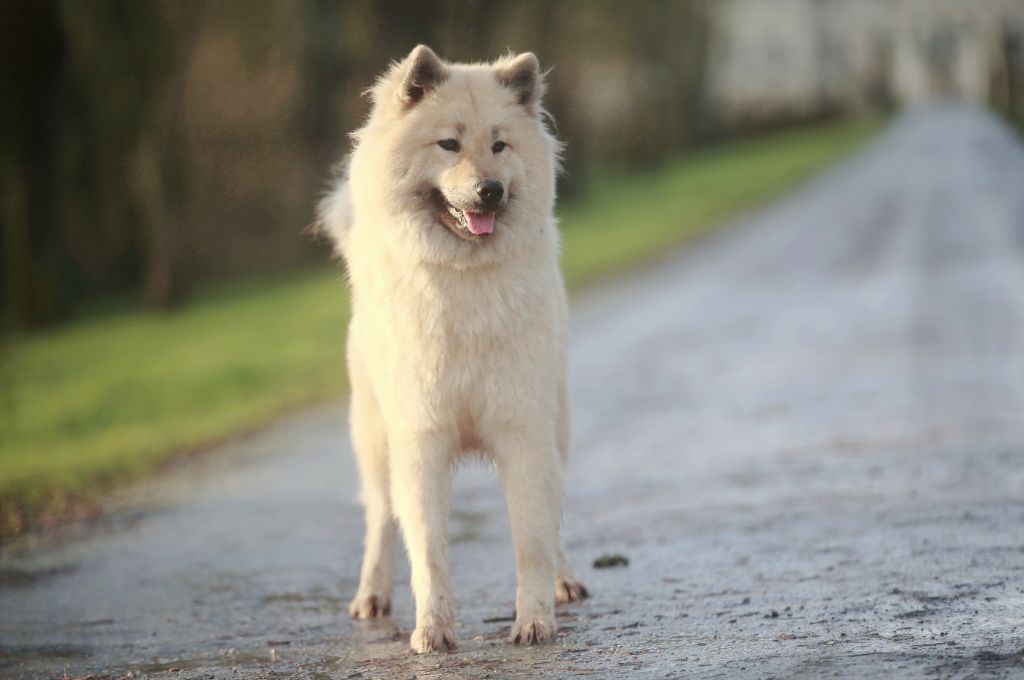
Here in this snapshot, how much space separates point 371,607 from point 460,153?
213 cm

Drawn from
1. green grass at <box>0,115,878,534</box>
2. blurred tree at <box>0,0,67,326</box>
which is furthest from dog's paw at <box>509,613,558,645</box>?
blurred tree at <box>0,0,67,326</box>

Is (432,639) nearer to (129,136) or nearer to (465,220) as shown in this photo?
(465,220)

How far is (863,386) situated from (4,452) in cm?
810

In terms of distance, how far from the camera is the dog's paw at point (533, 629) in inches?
233

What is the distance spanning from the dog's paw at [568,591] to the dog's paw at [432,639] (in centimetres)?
96

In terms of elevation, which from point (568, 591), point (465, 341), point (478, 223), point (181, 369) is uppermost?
point (478, 223)

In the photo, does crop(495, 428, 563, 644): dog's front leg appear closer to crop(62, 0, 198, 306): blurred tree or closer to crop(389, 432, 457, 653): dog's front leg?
crop(389, 432, 457, 653): dog's front leg

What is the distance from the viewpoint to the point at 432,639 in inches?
231

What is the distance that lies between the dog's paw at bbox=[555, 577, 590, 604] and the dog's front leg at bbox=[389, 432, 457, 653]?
85 centimetres

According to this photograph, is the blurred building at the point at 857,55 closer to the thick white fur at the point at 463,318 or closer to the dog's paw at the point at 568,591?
the dog's paw at the point at 568,591

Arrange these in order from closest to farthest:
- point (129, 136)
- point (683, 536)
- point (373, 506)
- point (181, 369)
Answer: point (373, 506), point (683, 536), point (181, 369), point (129, 136)

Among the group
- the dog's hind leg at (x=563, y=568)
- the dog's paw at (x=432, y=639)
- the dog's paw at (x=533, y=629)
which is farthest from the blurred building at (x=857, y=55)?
the dog's paw at (x=432, y=639)

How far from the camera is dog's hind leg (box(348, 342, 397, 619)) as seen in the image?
6.77 m

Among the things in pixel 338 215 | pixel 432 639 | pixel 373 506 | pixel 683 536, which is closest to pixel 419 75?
pixel 338 215
